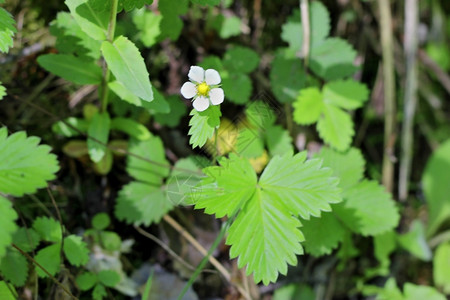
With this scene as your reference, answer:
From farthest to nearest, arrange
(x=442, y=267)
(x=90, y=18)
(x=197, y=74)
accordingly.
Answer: (x=442, y=267) < (x=90, y=18) < (x=197, y=74)

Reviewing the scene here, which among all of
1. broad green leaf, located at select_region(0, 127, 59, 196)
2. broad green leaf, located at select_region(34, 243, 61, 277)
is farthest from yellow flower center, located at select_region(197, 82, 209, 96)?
broad green leaf, located at select_region(34, 243, 61, 277)

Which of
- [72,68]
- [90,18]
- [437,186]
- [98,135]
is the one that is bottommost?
[437,186]

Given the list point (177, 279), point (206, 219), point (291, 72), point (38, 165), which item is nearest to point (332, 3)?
point (291, 72)

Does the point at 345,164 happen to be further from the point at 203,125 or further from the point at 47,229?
the point at 47,229

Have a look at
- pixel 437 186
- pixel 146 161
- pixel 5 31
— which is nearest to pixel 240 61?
pixel 146 161

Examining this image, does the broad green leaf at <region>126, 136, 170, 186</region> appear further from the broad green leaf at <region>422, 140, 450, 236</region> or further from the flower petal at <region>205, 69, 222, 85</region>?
the broad green leaf at <region>422, 140, 450, 236</region>

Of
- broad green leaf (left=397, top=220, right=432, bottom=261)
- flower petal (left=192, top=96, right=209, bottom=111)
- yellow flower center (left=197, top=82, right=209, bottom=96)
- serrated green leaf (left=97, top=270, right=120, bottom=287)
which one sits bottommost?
broad green leaf (left=397, top=220, right=432, bottom=261)

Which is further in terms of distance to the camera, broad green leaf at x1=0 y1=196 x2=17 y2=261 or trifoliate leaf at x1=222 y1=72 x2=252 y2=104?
trifoliate leaf at x1=222 y1=72 x2=252 y2=104

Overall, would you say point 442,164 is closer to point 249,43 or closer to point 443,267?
point 443,267
